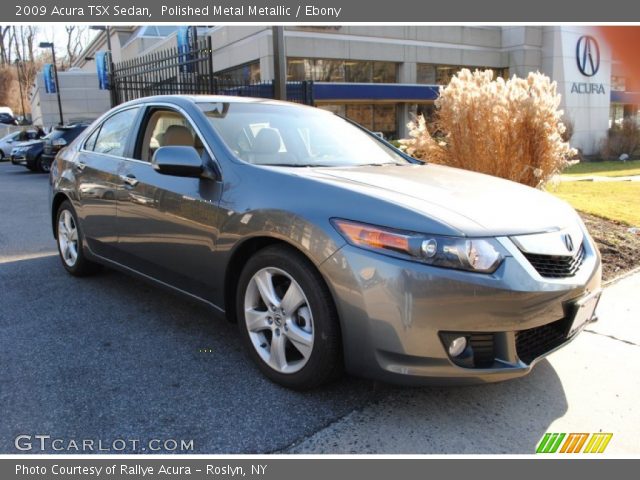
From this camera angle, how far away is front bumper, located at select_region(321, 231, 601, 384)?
7.77 ft

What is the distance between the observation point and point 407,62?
3138 cm

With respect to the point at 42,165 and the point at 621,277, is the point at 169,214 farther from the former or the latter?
the point at 42,165

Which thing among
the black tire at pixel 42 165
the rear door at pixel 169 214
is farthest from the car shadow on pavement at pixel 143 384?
the black tire at pixel 42 165

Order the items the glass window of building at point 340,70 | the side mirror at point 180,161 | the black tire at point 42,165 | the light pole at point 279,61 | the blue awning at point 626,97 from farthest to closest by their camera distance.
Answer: the blue awning at point 626,97, the glass window of building at point 340,70, the black tire at point 42,165, the light pole at point 279,61, the side mirror at point 180,161

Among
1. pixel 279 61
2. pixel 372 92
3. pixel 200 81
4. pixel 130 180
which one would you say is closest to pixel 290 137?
pixel 130 180

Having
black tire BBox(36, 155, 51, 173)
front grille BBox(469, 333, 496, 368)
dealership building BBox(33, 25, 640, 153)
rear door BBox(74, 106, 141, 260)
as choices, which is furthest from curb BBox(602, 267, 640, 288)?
dealership building BBox(33, 25, 640, 153)

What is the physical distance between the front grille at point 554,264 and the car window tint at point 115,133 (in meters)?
3.08

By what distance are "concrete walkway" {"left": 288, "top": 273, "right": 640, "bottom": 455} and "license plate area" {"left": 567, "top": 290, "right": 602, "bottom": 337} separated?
0.42m

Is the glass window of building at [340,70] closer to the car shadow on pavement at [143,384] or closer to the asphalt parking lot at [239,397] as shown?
the car shadow on pavement at [143,384]

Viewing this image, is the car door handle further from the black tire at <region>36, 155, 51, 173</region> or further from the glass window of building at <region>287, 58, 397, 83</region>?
the glass window of building at <region>287, 58, 397, 83</region>

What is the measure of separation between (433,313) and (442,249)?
29 centimetres

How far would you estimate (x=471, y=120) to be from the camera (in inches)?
277

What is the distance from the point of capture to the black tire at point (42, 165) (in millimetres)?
16806
